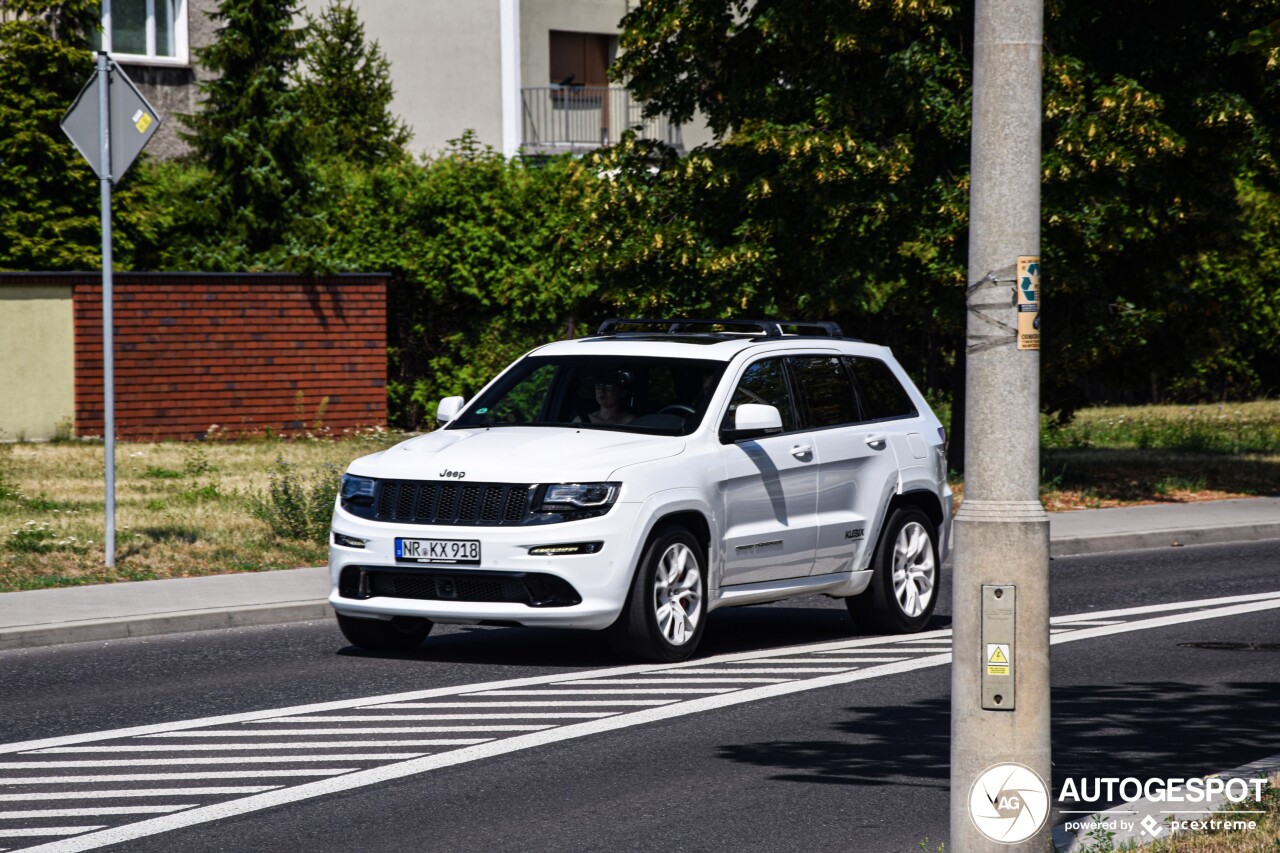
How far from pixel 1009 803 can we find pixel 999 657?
42 centimetres

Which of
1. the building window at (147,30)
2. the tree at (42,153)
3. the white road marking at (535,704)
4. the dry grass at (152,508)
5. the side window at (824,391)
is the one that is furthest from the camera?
the building window at (147,30)

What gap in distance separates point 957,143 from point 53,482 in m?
10.1

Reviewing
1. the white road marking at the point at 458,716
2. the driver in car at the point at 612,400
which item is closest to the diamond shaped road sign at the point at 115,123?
the driver in car at the point at 612,400

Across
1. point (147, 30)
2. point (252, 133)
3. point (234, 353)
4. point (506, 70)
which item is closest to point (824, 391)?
point (234, 353)

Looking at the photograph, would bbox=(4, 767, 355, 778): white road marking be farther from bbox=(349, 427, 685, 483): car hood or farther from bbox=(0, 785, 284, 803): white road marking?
bbox=(349, 427, 685, 483): car hood

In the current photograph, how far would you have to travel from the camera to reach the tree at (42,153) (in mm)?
26094

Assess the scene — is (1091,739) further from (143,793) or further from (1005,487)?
(143,793)

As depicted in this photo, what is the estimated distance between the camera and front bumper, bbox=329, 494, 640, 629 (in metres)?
10.4

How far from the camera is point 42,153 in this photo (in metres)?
26.3

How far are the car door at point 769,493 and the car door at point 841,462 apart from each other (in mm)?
111

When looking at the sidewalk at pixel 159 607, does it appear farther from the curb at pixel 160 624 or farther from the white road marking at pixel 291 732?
the white road marking at pixel 291 732

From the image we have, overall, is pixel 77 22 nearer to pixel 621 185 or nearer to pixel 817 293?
pixel 621 185

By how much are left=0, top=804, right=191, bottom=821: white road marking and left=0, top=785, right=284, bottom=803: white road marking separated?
0.68 feet

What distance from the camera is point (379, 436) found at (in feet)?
84.6
